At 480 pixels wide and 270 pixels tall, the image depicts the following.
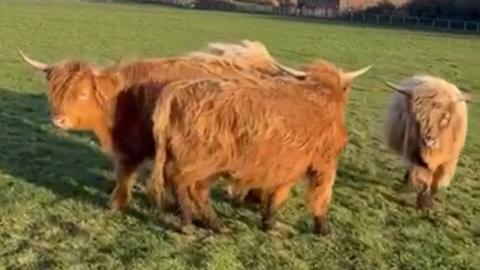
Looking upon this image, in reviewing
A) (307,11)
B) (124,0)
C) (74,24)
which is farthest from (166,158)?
(124,0)

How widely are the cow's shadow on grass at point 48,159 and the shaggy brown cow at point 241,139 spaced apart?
3.79ft

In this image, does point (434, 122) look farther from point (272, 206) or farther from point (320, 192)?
point (272, 206)

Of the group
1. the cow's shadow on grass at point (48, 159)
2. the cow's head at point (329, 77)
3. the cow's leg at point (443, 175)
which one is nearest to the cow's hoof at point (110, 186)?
the cow's shadow on grass at point (48, 159)

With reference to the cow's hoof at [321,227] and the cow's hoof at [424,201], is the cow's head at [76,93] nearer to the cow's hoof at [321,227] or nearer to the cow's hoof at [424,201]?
the cow's hoof at [321,227]

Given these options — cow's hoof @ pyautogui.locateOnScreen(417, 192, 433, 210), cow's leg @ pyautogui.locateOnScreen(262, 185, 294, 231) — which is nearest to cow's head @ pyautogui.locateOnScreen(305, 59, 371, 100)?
cow's leg @ pyautogui.locateOnScreen(262, 185, 294, 231)

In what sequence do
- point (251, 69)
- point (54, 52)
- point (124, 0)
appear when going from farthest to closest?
point (124, 0), point (54, 52), point (251, 69)

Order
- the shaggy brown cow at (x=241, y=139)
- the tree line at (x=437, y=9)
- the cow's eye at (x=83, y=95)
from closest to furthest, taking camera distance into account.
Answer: the shaggy brown cow at (x=241, y=139) < the cow's eye at (x=83, y=95) < the tree line at (x=437, y=9)

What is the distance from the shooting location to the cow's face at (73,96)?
7805 mm

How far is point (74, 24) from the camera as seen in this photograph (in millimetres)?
37875

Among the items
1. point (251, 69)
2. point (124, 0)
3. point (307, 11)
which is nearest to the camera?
point (251, 69)

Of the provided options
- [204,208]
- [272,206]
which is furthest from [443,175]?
[204,208]

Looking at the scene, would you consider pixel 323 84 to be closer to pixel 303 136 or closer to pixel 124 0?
pixel 303 136

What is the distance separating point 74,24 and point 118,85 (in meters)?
30.6

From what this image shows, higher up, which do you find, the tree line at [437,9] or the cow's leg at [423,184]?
the cow's leg at [423,184]
